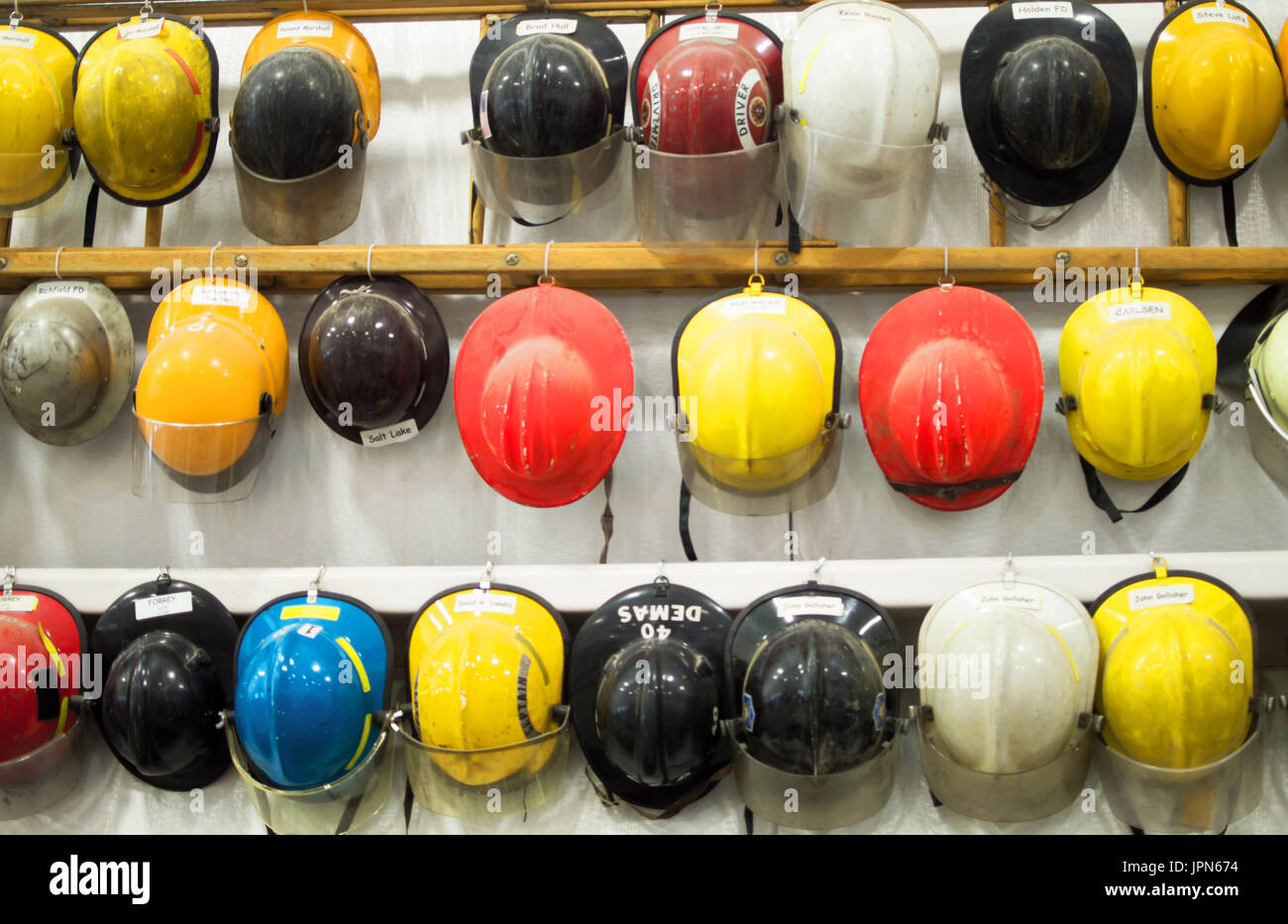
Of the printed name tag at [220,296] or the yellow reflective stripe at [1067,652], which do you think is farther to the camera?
the printed name tag at [220,296]

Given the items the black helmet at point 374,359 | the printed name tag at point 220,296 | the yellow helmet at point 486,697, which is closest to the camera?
the yellow helmet at point 486,697

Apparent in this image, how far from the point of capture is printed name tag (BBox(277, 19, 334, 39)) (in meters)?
2.29

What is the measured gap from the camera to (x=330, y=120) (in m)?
2.13

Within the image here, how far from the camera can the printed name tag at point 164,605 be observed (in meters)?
2.09

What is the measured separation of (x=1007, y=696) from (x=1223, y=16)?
155cm

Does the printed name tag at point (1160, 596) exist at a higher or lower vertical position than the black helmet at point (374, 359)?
lower

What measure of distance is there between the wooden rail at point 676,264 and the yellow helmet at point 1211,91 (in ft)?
0.69

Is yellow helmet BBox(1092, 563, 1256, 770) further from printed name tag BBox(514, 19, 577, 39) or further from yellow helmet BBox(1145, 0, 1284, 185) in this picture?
printed name tag BBox(514, 19, 577, 39)

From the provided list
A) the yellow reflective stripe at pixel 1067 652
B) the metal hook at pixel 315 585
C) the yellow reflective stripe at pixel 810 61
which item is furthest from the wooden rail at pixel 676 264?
the yellow reflective stripe at pixel 1067 652

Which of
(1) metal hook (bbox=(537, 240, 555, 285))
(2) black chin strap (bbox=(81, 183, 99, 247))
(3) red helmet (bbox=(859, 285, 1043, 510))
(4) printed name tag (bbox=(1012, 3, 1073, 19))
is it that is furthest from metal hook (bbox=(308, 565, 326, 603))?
(4) printed name tag (bbox=(1012, 3, 1073, 19))

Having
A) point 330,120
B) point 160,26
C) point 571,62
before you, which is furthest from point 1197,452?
point 160,26

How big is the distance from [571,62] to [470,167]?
0.41 meters

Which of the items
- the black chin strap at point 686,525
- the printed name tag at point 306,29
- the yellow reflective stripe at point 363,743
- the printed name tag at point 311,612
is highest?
the printed name tag at point 306,29

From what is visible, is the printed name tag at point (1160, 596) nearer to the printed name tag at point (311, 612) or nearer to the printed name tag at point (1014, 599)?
the printed name tag at point (1014, 599)
